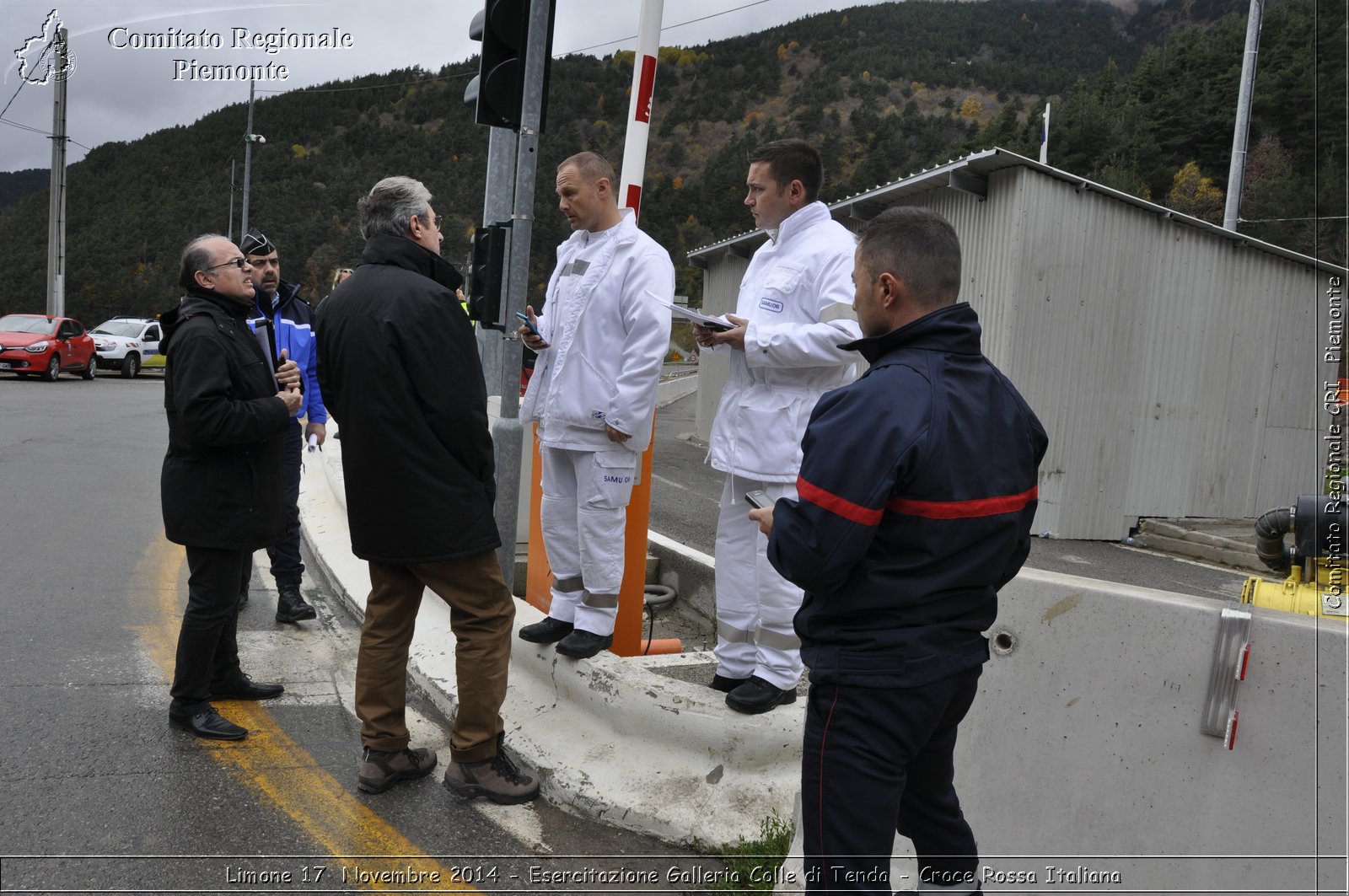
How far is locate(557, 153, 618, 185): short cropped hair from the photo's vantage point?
4602 millimetres

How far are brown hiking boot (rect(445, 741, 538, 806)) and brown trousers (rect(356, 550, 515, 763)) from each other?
0.04 metres

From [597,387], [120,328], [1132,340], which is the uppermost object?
[1132,340]

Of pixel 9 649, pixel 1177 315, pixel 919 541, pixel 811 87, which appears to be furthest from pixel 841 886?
pixel 811 87

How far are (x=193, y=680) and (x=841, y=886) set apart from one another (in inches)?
127

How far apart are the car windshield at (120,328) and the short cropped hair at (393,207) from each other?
32.1 meters

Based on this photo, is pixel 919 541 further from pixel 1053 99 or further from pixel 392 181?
pixel 1053 99

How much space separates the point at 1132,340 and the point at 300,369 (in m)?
12.1

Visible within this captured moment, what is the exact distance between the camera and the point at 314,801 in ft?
13.1

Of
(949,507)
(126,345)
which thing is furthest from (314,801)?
(126,345)

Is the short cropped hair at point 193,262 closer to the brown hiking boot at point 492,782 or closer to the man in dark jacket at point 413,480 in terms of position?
the man in dark jacket at point 413,480

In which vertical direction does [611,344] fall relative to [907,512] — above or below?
above

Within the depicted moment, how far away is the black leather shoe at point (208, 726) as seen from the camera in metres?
4.48

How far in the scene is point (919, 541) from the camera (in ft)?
8.05

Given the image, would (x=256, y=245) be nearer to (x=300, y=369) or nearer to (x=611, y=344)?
(x=300, y=369)
